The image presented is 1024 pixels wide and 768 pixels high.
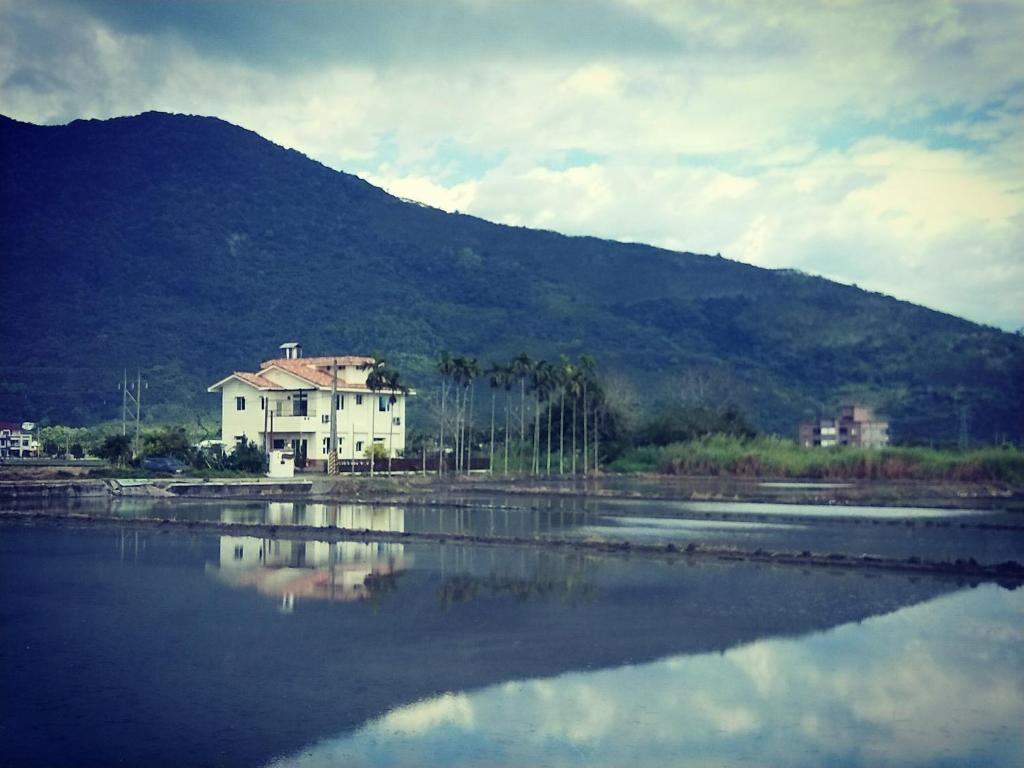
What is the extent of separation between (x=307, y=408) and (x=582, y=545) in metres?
38.6

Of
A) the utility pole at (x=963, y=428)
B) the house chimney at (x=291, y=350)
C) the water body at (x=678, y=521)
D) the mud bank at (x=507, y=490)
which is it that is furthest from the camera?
the utility pole at (x=963, y=428)

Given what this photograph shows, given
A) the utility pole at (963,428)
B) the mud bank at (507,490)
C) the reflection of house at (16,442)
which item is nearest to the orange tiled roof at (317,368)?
the mud bank at (507,490)

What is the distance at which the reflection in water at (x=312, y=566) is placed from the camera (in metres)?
21.0

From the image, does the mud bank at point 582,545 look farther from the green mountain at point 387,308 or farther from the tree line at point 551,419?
the green mountain at point 387,308

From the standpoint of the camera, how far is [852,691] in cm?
1422

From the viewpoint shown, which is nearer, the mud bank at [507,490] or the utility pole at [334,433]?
the mud bank at [507,490]

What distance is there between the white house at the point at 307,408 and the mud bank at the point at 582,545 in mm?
28391

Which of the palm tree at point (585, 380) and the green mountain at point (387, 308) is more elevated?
the green mountain at point (387, 308)

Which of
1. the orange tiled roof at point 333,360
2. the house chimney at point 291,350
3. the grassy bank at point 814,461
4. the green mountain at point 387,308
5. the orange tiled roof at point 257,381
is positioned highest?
the green mountain at point 387,308

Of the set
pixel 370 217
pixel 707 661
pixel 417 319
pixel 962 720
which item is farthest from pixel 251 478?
pixel 370 217

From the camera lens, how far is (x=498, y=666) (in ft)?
49.4

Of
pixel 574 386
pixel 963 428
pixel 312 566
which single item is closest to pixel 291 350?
pixel 574 386

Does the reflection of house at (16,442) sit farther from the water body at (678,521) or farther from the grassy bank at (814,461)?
the water body at (678,521)

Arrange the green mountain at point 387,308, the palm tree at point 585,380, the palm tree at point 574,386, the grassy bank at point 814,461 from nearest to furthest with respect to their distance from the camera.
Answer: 1. the grassy bank at point 814,461
2. the palm tree at point 585,380
3. the palm tree at point 574,386
4. the green mountain at point 387,308
